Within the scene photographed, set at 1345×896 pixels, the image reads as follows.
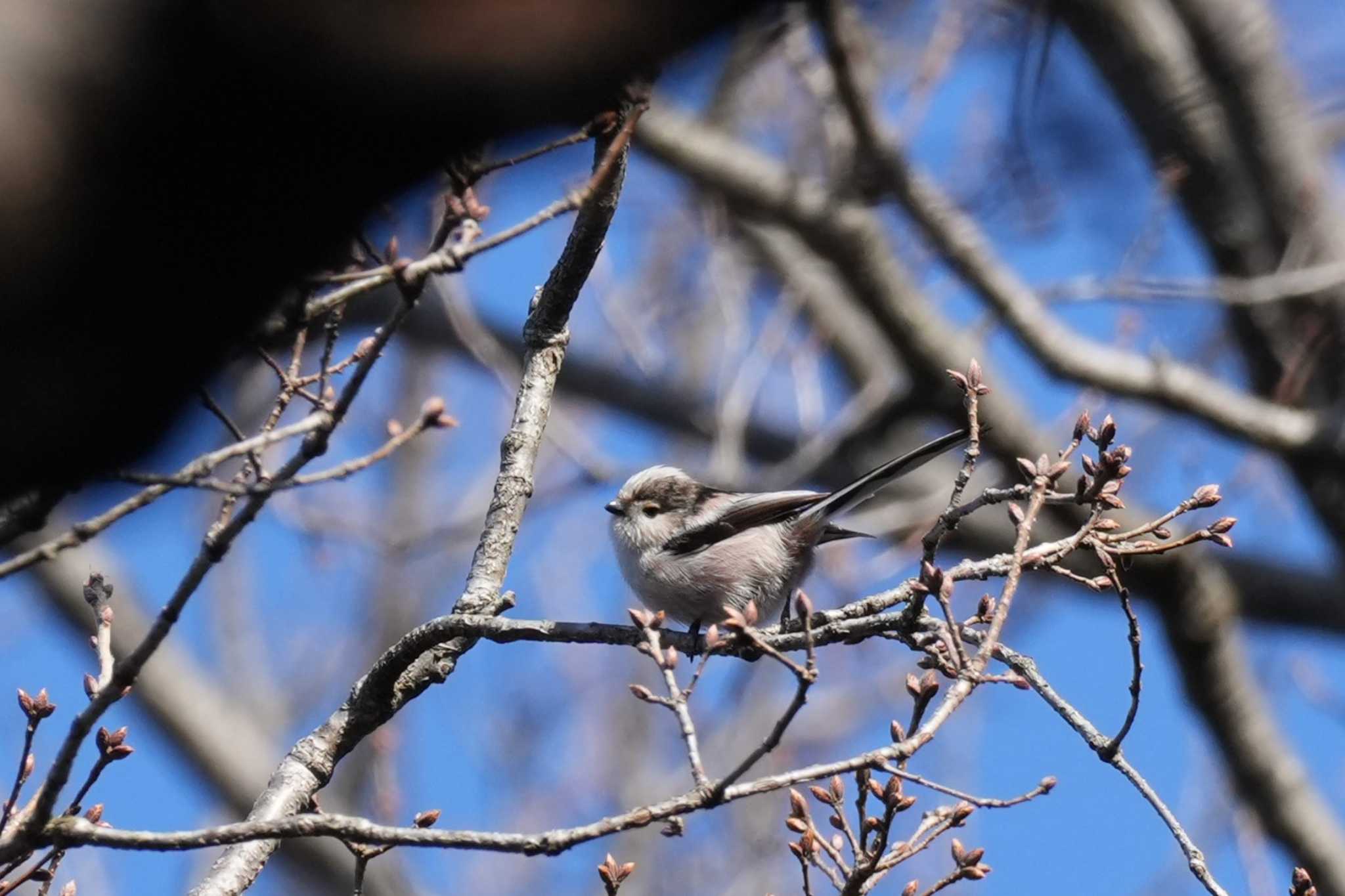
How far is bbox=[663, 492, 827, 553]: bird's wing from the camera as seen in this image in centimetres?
401

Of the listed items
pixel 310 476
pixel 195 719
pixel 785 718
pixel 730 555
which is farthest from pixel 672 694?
pixel 195 719

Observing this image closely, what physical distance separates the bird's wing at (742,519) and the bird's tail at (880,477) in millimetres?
157

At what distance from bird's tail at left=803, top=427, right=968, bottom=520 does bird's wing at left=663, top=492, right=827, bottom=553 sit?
0.16m

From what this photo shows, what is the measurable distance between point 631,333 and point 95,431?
23.4ft

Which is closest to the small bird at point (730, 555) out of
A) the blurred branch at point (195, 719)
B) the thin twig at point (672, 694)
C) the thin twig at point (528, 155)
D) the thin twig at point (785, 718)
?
the thin twig at point (672, 694)

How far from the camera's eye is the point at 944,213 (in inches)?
256

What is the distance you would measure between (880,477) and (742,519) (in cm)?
97

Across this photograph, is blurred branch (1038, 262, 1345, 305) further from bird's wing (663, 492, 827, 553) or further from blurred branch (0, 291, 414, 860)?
blurred branch (0, 291, 414, 860)

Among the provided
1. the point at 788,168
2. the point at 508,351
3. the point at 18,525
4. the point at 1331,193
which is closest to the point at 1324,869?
the point at 1331,193

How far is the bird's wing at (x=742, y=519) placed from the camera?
401 centimetres

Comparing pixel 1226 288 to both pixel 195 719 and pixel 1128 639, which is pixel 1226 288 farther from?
pixel 195 719

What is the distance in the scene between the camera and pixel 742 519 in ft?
13.3

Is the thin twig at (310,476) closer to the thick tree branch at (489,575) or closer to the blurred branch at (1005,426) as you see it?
the thick tree branch at (489,575)

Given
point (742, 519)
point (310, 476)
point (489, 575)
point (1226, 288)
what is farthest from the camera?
point (1226, 288)
